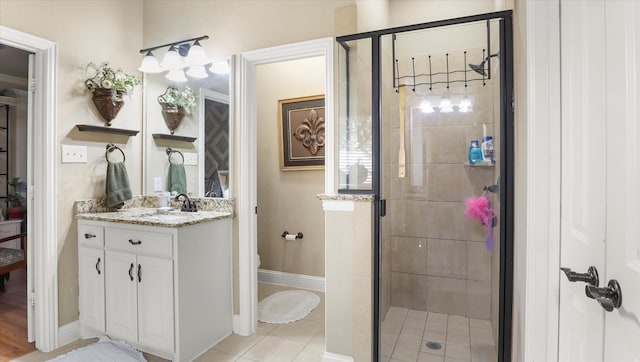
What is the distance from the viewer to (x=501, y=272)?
1763 millimetres

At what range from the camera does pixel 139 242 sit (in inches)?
85.8

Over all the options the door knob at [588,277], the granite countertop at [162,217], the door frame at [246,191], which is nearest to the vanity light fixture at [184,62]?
the door frame at [246,191]

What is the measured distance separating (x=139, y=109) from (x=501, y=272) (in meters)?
2.98

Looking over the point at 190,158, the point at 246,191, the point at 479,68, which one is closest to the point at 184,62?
the point at 190,158

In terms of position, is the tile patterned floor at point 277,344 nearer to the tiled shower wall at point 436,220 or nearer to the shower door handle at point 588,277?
the tiled shower wall at point 436,220

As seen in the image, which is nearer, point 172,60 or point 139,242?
point 139,242

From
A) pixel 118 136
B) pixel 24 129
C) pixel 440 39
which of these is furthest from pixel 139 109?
pixel 24 129

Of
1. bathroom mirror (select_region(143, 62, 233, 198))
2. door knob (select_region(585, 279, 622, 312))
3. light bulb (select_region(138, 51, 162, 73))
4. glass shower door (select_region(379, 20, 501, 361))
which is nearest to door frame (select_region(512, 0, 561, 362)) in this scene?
door knob (select_region(585, 279, 622, 312))

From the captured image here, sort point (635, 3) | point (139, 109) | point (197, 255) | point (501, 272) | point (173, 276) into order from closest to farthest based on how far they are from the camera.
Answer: point (635, 3)
point (501, 272)
point (173, 276)
point (197, 255)
point (139, 109)

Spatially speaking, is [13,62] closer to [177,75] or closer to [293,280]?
[177,75]

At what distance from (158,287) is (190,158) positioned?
1148mm

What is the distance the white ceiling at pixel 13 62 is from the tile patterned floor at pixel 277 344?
3.40m

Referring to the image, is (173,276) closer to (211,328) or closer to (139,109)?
(211,328)

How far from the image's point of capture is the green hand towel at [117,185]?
2615 mm
